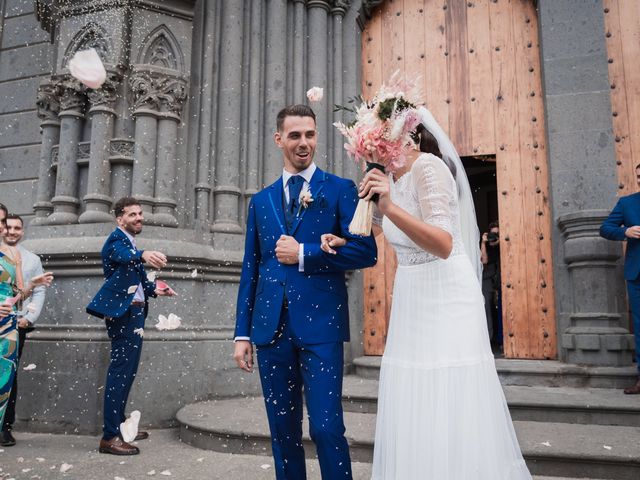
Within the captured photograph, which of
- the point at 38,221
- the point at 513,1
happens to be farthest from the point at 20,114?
the point at 513,1

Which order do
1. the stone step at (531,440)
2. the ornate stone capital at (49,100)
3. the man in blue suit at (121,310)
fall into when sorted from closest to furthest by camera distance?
the stone step at (531,440) → the man in blue suit at (121,310) → the ornate stone capital at (49,100)

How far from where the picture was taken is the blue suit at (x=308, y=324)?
2164mm

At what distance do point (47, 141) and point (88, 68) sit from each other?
99cm

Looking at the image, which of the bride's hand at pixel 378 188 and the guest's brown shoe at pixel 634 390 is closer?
the bride's hand at pixel 378 188

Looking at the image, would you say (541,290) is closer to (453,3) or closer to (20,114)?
(453,3)

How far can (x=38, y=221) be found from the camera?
214 inches

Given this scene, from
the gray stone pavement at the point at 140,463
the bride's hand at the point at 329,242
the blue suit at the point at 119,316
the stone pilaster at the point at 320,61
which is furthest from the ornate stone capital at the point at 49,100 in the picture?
the bride's hand at the point at 329,242

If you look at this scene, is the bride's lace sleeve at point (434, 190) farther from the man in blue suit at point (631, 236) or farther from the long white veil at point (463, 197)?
the man in blue suit at point (631, 236)

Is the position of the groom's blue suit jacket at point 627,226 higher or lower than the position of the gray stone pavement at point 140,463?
higher

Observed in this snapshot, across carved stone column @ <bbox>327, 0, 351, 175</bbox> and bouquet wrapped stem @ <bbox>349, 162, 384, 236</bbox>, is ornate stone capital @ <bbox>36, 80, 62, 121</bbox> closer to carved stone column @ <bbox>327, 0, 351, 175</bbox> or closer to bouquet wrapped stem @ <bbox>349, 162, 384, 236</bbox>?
carved stone column @ <bbox>327, 0, 351, 175</bbox>

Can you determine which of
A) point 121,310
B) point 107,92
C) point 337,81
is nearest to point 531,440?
point 121,310

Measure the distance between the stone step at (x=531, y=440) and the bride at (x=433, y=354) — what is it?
118 centimetres

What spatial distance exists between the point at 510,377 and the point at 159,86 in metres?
4.30

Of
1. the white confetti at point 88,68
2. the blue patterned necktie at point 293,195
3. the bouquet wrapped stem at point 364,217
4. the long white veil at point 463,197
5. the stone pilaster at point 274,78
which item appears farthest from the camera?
the stone pilaster at point 274,78
